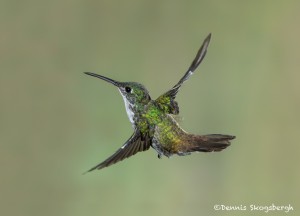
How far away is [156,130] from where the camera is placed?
58.1 inches

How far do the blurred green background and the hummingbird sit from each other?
1.11m

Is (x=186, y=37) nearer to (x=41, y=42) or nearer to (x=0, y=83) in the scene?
(x=41, y=42)

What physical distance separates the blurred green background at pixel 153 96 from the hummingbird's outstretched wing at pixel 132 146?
1272mm

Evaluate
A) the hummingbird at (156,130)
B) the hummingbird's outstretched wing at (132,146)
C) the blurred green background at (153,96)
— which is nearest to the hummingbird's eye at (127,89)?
the hummingbird at (156,130)

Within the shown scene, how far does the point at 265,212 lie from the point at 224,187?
31 centimetres

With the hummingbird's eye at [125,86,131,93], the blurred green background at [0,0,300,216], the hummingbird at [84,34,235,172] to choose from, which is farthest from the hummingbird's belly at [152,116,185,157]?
the blurred green background at [0,0,300,216]

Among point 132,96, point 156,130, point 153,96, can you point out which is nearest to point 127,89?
point 132,96

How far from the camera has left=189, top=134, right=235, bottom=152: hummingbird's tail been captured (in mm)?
1303

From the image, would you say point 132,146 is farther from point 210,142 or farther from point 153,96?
point 153,96

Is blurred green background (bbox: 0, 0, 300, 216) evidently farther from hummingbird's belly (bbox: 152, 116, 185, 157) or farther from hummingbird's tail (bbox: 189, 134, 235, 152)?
hummingbird's tail (bbox: 189, 134, 235, 152)

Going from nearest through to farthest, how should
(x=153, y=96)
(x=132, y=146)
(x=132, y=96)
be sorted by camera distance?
1. (x=132, y=146)
2. (x=132, y=96)
3. (x=153, y=96)

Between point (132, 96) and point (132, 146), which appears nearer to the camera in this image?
point (132, 146)

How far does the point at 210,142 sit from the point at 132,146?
0.71 ft

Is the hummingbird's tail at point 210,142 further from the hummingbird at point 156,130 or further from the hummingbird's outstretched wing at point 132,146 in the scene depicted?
the hummingbird's outstretched wing at point 132,146
